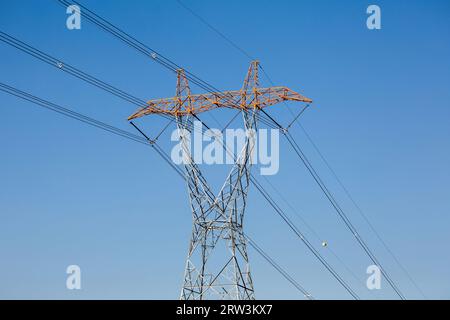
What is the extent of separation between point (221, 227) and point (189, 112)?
24.7ft

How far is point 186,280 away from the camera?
46.1m
